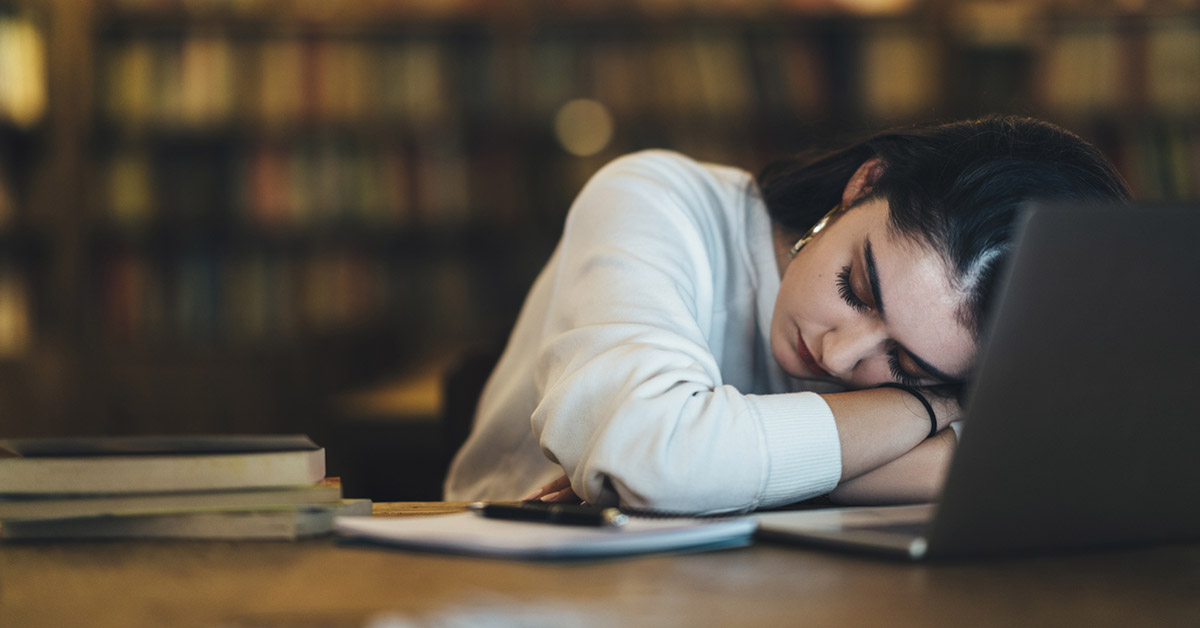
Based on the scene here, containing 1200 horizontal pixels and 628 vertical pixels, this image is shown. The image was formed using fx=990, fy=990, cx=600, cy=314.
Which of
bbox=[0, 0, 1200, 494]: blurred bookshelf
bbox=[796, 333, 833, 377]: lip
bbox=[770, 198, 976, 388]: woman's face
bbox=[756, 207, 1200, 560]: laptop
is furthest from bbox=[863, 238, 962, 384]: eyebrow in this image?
bbox=[0, 0, 1200, 494]: blurred bookshelf

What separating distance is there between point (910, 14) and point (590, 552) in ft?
10.3

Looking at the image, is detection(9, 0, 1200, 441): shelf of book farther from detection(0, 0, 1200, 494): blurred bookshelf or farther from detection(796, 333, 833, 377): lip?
detection(796, 333, 833, 377): lip

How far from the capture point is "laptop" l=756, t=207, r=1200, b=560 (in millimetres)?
527

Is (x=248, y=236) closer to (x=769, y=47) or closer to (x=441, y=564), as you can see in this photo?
(x=769, y=47)

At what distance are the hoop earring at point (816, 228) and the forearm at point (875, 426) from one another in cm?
23

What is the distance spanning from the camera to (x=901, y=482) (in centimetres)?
90

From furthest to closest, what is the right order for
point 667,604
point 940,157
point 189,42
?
point 189,42
point 940,157
point 667,604

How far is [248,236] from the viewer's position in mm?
3289

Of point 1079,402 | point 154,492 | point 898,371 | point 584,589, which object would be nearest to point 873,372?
point 898,371

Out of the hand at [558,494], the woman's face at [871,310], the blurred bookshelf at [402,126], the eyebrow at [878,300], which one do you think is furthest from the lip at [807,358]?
the blurred bookshelf at [402,126]

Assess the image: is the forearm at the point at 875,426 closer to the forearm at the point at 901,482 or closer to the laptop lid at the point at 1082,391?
the forearm at the point at 901,482

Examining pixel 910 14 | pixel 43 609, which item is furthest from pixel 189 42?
pixel 43 609

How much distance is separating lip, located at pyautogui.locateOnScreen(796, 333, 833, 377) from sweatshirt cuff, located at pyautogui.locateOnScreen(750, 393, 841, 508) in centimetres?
17

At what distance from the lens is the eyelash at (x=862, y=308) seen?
98 centimetres
